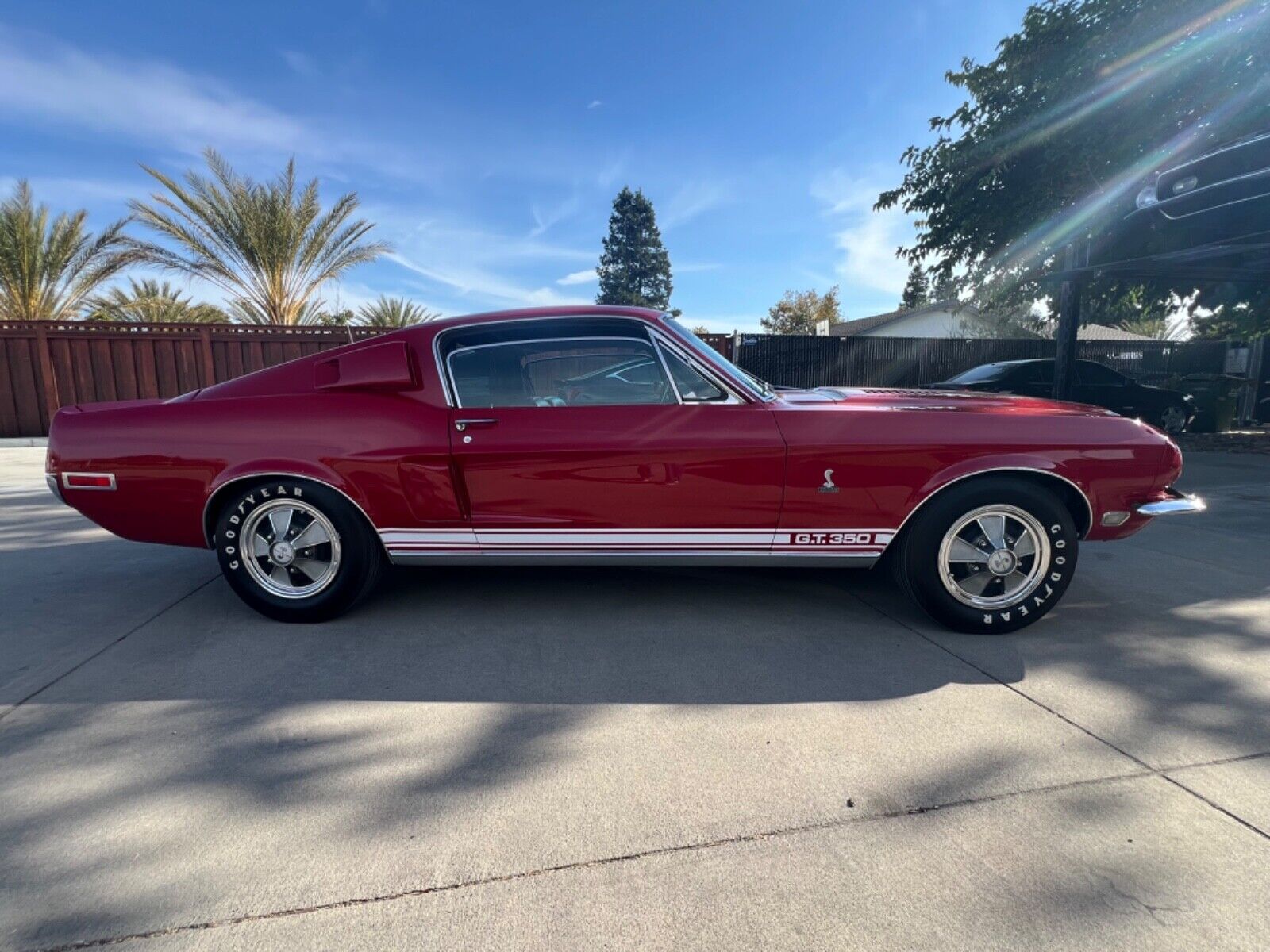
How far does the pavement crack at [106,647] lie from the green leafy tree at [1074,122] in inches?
431

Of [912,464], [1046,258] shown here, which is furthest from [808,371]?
[912,464]

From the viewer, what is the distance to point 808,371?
13.5 m

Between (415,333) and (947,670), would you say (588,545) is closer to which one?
(415,333)

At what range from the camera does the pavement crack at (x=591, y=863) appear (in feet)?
4.69

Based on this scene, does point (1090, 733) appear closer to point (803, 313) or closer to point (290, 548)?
point (290, 548)

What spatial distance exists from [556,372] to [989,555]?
7.09ft

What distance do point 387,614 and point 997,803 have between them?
8.84ft

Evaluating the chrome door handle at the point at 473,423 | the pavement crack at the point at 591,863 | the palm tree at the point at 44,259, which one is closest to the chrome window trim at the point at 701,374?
the chrome door handle at the point at 473,423

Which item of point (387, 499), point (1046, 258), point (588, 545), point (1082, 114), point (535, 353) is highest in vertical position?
point (1082, 114)

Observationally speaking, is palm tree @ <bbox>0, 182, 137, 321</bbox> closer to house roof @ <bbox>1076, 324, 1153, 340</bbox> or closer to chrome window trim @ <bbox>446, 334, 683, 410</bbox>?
chrome window trim @ <bbox>446, 334, 683, 410</bbox>

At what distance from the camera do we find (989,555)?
2912 millimetres

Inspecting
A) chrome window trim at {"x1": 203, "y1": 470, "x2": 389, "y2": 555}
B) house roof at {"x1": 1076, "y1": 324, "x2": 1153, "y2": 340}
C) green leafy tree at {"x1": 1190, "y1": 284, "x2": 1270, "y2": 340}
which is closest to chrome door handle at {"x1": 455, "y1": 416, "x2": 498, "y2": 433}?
chrome window trim at {"x1": 203, "y1": 470, "x2": 389, "y2": 555}

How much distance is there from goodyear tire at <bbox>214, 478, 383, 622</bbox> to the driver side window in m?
0.82

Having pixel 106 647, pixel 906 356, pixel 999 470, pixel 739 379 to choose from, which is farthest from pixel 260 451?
pixel 906 356
